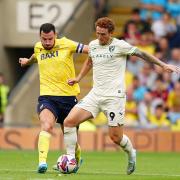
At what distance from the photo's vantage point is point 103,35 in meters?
14.6

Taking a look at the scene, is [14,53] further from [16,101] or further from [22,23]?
[16,101]

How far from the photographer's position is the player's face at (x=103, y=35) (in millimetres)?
14518

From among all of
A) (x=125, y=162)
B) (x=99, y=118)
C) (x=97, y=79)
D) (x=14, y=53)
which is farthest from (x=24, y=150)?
(x=97, y=79)

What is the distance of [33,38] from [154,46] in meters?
3.94

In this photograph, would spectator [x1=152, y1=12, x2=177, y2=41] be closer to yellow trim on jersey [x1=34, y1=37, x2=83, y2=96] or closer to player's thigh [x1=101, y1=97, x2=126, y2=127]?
yellow trim on jersey [x1=34, y1=37, x2=83, y2=96]

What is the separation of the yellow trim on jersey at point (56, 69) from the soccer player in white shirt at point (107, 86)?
375 millimetres

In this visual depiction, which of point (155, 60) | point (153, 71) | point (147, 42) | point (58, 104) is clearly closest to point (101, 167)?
point (58, 104)

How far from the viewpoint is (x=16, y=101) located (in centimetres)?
2684

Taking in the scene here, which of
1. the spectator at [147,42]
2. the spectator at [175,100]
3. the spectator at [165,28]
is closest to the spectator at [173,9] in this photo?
the spectator at [165,28]

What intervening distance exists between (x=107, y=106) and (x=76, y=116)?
1.67 feet

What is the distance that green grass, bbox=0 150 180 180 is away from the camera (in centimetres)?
1405

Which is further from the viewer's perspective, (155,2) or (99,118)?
(155,2)

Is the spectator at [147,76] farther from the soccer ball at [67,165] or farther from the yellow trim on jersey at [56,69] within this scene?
the soccer ball at [67,165]

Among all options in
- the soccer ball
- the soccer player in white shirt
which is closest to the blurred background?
the soccer player in white shirt
